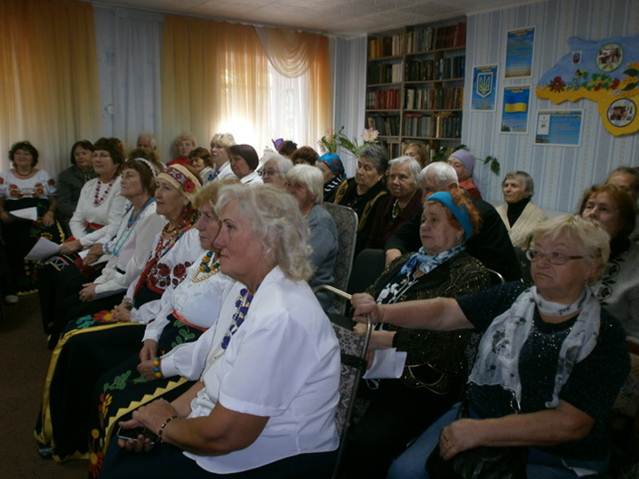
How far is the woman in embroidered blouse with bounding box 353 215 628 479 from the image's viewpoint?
1.32 m

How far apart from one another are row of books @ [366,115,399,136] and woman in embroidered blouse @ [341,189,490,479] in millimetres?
5305

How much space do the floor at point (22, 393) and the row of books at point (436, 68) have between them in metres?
5.27

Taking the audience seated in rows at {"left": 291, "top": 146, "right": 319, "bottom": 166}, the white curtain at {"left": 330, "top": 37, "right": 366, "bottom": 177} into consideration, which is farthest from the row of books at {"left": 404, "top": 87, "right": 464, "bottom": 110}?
the audience seated in rows at {"left": 291, "top": 146, "right": 319, "bottom": 166}

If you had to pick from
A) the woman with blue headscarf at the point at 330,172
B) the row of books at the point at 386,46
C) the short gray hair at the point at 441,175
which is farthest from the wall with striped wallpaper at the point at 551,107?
the short gray hair at the point at 441,175

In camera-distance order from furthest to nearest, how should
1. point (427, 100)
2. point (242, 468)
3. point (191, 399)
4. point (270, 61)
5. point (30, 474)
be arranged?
1. point (270, 61)
2. point (427, 100)
3. point (30, 474)
4. point (191, 399)
5. point (242, 468)

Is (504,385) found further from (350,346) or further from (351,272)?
(351,272)

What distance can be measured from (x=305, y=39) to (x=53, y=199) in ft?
14.2

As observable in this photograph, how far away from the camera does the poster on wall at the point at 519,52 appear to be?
5.46 metres

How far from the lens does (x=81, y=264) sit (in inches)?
135

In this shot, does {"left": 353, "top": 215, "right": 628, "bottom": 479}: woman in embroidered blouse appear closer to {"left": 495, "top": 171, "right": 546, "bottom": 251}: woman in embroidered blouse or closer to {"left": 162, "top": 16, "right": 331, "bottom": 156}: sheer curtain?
{"left": 495, "top": 171, "right": 546, "bottom": 251}: woman in embroidered blouse

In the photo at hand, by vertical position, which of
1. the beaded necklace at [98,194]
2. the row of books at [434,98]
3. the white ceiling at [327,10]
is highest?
the white ceiling at [327,10]

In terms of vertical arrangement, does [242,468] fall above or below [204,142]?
below

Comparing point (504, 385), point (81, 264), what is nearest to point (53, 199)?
point (81, 264)

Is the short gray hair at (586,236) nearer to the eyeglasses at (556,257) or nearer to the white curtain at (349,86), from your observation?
the eyeglasses at (556,257)
